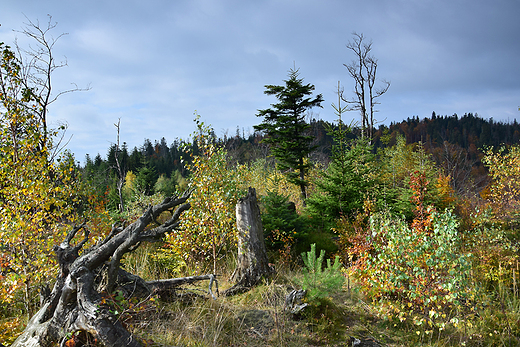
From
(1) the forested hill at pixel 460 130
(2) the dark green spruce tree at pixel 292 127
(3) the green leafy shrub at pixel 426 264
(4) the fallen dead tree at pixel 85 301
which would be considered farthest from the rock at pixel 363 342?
(1) the forested hill at pixel 460 130

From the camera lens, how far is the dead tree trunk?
5.67 metres

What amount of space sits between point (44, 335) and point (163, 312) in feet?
Result: 4.82

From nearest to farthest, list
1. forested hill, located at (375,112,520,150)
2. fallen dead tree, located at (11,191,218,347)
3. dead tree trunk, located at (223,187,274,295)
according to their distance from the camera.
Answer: fallen dead tree, located at (11,191,218,347), dead tree trunk, located at (223,187,274,295), forested hill, located at (375,112,520,150)

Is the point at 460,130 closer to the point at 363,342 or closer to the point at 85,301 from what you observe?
the point at 363,342

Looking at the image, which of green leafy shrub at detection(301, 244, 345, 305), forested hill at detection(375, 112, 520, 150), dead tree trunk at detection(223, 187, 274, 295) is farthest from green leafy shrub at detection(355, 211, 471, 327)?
forested hill at detection(375, 112, 520, 150)

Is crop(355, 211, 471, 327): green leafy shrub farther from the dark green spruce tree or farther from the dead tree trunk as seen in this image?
the dark green spruce tree

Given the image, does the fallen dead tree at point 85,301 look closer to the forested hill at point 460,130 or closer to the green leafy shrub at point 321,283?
the green leafy shrub at point 321,283

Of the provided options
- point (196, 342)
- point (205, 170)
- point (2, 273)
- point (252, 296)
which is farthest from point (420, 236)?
point (2, 273)

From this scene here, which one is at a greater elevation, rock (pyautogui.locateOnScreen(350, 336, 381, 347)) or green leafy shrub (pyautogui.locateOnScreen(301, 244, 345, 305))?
green leafy shrub (pyautogui.locateOnScreen(301, 244, 345, 305))

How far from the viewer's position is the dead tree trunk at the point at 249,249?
567 cm

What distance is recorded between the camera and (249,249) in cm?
580

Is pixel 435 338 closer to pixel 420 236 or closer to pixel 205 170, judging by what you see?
pixel 420 236

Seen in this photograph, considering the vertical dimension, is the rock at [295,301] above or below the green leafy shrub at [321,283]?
below

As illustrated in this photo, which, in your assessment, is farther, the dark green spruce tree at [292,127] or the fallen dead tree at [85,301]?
the dark green spruce tree at [292,127]
